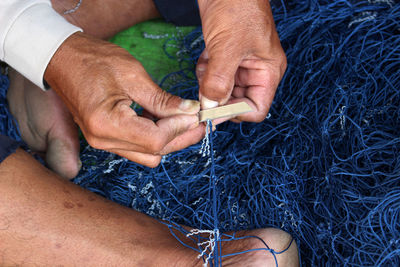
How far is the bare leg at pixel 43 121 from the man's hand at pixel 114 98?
0.36 m

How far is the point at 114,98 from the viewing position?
2.71 feet

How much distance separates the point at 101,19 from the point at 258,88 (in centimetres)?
72

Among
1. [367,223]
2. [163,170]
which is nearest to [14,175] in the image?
[163,170]

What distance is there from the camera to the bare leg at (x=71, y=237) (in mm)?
880

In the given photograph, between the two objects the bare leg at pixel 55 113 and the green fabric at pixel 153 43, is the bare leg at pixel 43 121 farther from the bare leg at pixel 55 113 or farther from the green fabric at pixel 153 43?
the green fabric at pixel 153 43

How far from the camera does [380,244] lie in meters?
0.86

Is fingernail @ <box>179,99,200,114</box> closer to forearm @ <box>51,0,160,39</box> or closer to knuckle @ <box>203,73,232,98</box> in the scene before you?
knuckle @ <box>203,73,232,98</box>

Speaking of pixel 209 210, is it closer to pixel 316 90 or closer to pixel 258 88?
pixel 258 88

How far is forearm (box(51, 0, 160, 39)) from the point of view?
1358 mm

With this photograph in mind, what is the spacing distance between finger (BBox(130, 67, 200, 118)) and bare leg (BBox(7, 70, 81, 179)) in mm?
476

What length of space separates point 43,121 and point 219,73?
686mm

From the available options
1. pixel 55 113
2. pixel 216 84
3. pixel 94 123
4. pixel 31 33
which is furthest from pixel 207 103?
pixel 55 113

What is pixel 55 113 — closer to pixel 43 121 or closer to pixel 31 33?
pixel 43 121

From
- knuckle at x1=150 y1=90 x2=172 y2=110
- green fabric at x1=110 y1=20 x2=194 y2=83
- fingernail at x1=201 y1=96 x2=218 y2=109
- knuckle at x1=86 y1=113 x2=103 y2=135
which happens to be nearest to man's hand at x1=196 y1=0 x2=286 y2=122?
fingernail at x1=201 y1=96 x2=218 y2=109
